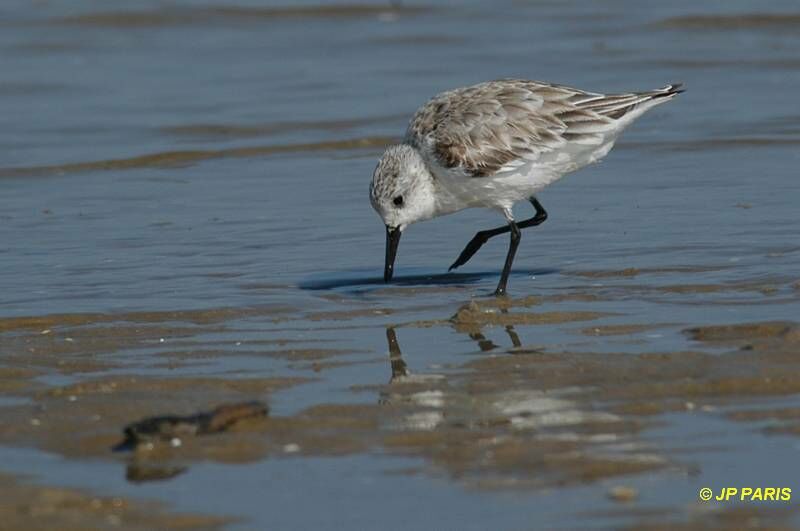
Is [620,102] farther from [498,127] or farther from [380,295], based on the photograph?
[380,295]

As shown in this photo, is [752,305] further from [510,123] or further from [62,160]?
[62,160]

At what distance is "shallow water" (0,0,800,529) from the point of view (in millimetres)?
5277

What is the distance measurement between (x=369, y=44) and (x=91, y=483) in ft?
43.1

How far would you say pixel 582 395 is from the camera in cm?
611

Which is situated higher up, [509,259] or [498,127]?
[498,127]

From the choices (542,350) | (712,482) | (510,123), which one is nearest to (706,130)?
(510,123)

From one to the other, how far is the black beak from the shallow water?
12 cm

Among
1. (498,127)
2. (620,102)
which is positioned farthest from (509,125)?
(620,102)

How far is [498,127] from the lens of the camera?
8664mm

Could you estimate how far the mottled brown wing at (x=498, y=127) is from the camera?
8578 millimetres

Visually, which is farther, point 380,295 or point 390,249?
point 390,249

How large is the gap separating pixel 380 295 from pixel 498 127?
1.21 metres

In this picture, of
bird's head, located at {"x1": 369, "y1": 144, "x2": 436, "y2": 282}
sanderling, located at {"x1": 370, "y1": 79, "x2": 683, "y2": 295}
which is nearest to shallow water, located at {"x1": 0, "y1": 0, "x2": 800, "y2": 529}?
bird's head, located at {"x1": 369, "y1": 144, "x2": 436, "y2": 282}

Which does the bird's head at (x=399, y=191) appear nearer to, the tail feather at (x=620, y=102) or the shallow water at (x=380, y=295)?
the shallow water at (x=380, y=295)
